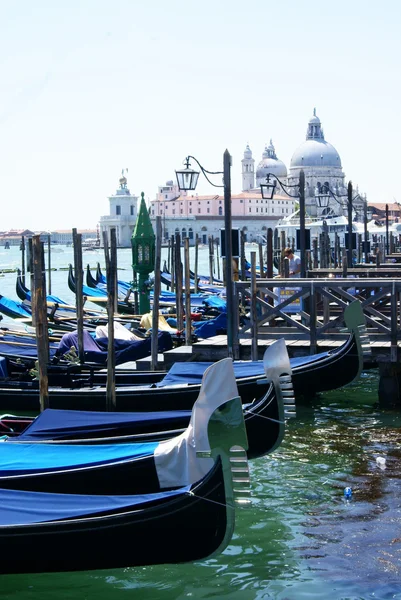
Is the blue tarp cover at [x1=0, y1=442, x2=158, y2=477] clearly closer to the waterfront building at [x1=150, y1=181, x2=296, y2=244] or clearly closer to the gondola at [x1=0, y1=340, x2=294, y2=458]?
the gondola at [x1=0, y1=340, x2=294, y2=458]

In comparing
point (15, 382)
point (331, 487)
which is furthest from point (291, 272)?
point (331, 487)

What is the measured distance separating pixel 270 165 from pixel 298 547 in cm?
7880

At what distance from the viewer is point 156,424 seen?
520 centimetres

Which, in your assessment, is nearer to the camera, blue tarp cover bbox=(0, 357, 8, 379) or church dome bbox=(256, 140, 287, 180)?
blue tarp cover bbox=(0, 357, 8, 379)

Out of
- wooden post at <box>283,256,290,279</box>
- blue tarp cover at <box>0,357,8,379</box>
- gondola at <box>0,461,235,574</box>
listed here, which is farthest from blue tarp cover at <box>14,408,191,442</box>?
wooden post at <box>283,256,290,279</box>

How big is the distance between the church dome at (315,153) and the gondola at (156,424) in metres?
68.9

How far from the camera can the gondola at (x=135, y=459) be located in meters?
3.69

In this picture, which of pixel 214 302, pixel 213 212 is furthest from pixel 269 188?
pixel 213 212

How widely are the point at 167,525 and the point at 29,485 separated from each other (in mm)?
865

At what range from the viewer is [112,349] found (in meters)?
6.04

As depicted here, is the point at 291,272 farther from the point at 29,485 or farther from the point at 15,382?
the point at 29,485

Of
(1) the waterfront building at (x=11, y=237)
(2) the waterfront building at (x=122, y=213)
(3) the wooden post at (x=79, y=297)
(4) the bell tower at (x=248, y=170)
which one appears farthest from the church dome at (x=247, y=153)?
(3) the wooden post at (x=79, y=297)

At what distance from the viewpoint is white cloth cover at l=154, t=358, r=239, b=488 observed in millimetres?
3670

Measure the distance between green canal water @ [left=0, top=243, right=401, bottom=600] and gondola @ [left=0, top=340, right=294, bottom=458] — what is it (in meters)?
0.34
